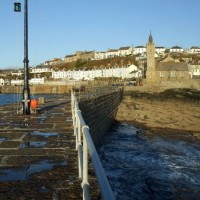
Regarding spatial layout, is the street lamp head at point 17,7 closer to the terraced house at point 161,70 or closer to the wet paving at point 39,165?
the wet paving at point 39,165

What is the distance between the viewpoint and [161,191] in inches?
400

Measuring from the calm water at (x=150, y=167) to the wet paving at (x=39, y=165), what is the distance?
2.84m

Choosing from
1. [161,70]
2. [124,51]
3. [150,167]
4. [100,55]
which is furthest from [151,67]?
[100,55]

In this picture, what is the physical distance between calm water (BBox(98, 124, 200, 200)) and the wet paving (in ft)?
9.31

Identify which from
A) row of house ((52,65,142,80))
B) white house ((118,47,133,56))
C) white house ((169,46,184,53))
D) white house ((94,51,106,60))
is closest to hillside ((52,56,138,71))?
row of house ((52,65,142,80))

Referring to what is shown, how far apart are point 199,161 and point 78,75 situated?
133849 mm

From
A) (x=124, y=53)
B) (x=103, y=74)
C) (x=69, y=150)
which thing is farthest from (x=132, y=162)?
(x=124, y=53)

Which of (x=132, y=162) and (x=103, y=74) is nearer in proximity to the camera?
(x=132, y=162)

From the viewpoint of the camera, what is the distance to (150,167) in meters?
13.2

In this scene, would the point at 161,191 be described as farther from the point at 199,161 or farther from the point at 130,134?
the point at 130,134

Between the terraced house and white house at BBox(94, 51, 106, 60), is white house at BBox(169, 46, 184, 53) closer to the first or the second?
white house at BBox(94, 51, 106, 60)

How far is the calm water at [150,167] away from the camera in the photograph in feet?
33.2

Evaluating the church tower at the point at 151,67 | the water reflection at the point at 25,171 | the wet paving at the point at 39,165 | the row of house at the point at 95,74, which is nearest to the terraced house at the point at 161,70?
the church tower at the point at 151,67

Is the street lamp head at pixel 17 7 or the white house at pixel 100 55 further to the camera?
the white house at pixel 100 55
